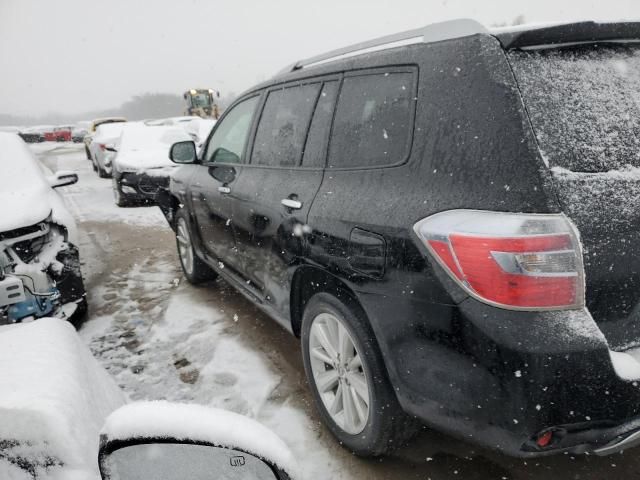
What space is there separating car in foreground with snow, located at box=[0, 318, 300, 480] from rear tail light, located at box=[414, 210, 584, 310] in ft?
2.94

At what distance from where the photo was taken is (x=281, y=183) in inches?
105

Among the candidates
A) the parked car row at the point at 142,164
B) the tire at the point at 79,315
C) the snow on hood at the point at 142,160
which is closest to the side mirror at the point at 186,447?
the tire at the point at 79,315

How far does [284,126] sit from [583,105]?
1750 millimetres

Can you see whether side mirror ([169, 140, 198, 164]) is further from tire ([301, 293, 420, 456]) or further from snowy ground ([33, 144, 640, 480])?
tire ([301, 293, 420, 456])

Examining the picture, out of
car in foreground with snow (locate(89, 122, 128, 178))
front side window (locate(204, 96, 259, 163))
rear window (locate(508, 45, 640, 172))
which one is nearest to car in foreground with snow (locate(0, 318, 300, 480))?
rear window (locate(508, 45, 640, 172))

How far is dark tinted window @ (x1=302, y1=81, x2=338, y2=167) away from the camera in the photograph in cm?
239

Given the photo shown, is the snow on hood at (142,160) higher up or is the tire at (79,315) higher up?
the snow on hood at (142,160)

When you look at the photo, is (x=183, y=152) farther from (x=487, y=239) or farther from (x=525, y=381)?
(x=525, y=381)

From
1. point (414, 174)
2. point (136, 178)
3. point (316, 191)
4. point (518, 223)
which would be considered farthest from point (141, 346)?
point (136, 178)

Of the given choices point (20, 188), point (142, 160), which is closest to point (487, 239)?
point (20, 188)

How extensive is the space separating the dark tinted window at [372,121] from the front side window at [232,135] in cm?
127

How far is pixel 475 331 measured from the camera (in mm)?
1510

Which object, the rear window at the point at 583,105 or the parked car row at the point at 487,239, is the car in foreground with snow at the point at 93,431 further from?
the rear window at the point at 583,105

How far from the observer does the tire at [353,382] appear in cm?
199
